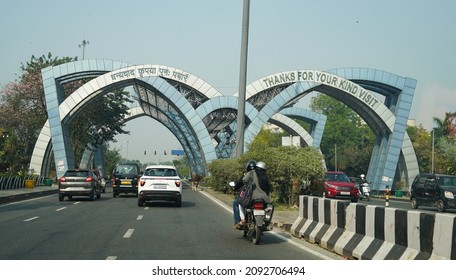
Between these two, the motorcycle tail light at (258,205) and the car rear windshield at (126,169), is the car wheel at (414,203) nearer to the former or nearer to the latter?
the car rear windshield at (126,169)

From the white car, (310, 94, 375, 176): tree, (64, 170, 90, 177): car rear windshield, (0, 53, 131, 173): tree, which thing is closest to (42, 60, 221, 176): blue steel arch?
(0, 53, 131, 173): tree

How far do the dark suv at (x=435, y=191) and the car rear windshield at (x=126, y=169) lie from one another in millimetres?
16171

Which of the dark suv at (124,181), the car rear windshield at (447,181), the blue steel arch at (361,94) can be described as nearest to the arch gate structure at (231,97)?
the blue steel arch at (361,94)

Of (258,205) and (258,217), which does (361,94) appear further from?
(258,217)

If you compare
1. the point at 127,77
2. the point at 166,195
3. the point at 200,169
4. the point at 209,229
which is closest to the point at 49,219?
the point at 209,229

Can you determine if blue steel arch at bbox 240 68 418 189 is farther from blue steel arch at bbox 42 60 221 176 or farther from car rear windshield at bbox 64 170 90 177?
car rear windshield at bbox 64 170 90 177

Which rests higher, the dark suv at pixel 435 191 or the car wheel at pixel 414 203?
the dark suv at pixel 435 191

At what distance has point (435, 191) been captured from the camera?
26.0 metres

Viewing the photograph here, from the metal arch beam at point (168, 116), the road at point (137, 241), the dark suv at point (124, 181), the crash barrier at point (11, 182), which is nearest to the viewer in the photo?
the road at point (137, 241)

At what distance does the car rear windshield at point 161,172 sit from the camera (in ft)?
80.6

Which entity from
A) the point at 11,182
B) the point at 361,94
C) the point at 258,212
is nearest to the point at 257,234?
the point at 258,212

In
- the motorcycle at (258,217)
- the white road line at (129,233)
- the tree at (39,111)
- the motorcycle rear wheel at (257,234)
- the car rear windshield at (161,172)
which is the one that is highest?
the tree at (39,111)

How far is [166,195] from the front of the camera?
78.2ft

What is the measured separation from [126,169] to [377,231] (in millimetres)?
26847
